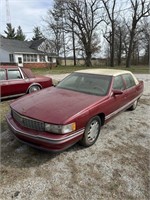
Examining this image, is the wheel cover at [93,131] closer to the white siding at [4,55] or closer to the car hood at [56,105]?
the car hood at [56,105]

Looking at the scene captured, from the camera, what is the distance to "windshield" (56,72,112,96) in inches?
158

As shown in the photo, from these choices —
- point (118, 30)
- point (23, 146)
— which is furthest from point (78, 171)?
point (118, 30)

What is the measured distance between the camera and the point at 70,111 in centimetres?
307

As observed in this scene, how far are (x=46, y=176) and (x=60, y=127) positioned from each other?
75 cm

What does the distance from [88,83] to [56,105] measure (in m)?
1.27

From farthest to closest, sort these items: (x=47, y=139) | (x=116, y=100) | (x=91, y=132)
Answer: (x=116, y=100)
(x=91, y=132)
(x=47, y=139)

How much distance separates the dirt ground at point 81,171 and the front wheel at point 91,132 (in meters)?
0.13

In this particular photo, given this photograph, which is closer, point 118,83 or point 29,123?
point 29,123

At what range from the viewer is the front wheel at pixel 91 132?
3.33 m

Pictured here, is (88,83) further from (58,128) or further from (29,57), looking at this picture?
(29,57)

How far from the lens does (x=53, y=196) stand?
233 centimetres

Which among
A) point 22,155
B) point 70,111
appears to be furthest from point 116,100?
point 22,155

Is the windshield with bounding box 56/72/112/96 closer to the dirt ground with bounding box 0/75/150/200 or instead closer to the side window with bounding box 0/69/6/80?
the dirt ground with bounding box 0/75/150/200

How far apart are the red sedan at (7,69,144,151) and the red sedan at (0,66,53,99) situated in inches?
103
